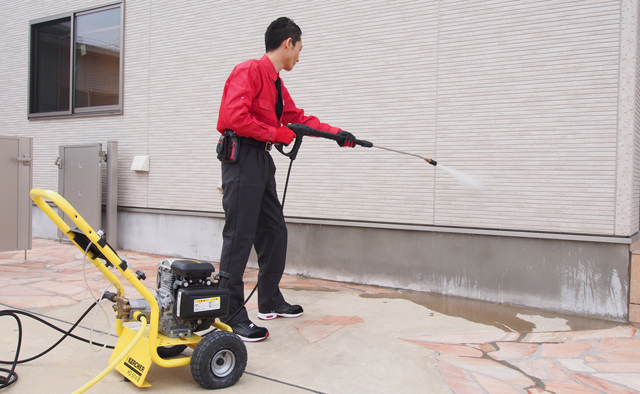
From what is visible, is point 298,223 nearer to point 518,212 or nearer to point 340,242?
point 340,242

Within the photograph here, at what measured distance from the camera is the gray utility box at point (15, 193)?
456 centimetres

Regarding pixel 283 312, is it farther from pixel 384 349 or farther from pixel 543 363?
pixel 543 363

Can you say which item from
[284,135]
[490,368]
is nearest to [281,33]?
[284,135]

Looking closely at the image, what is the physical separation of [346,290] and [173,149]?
2659mm

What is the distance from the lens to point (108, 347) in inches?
95.4

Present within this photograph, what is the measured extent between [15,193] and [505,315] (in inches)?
184

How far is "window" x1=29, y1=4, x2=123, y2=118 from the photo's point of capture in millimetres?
5828

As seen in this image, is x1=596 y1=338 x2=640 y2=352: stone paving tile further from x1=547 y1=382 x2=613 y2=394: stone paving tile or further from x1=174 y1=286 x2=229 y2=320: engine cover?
x1=174 y1=286 x2=229 y2=320: engine cover

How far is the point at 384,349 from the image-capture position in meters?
2.50

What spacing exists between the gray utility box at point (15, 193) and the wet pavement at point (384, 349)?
3.18ft

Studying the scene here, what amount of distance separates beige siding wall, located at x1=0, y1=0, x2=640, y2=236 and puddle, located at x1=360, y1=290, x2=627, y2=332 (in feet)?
1.99

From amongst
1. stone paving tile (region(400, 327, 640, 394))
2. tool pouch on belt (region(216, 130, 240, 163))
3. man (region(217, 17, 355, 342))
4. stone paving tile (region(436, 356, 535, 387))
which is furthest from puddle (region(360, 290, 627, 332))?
tool pouch on belt (region(216, 130, 240, 163))

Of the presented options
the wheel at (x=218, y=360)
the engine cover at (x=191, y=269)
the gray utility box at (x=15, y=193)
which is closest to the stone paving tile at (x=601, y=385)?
the wheel at (x=218, y=360)

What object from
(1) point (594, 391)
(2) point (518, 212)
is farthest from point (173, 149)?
(1) point (594, 391)
